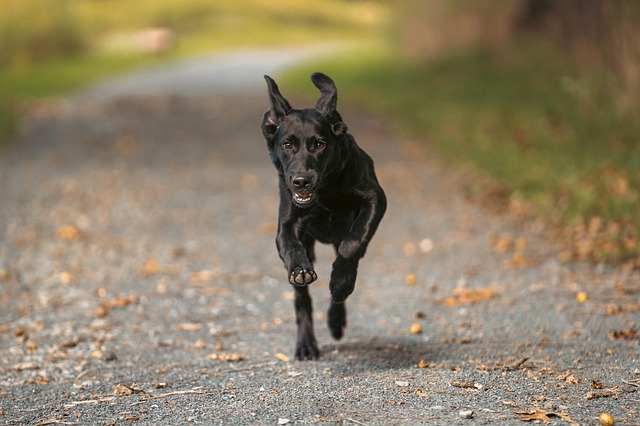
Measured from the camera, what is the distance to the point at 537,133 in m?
14.0

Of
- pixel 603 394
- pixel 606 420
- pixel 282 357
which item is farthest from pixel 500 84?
pixel 606 420

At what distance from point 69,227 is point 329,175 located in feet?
20.3

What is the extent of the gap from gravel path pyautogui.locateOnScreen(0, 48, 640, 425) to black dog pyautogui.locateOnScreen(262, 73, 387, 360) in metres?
0.73

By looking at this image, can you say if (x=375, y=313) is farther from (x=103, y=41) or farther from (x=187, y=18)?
(x=187, y=18)

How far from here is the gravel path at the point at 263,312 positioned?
A: 5180mm

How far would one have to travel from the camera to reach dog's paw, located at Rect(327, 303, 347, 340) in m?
5.89

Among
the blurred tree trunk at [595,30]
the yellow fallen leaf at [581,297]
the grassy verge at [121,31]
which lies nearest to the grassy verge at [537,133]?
the blurred tree trunk at [595,30]

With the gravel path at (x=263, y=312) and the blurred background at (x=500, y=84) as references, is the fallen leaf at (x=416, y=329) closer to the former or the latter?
the gravel path at (x=263, y=312)

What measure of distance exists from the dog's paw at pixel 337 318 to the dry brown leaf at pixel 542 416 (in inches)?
55.6

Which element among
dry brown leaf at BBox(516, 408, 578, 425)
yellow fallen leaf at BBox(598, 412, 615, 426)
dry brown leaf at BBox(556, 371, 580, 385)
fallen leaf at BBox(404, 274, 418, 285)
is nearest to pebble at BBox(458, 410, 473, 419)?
dry brown leaf at BBox(516, 408, 578, 425)

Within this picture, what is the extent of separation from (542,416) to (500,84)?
584 inches

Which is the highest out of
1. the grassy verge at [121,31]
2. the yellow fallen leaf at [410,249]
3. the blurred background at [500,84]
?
the grassy verge at [121,31]

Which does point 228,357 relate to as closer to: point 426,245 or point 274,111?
point 274,111

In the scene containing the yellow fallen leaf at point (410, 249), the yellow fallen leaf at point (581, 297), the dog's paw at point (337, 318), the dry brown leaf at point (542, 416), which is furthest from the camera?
the yellow fallen leaf at point (410, 249)
